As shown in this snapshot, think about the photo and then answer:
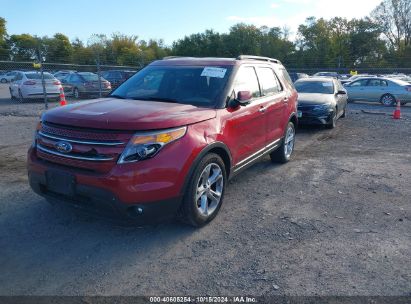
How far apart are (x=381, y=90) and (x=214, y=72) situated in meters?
16.6

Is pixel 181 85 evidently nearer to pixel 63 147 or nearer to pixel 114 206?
pixel 63 147

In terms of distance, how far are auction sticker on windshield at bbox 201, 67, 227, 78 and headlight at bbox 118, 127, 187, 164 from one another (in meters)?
1.47

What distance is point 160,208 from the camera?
3393mm

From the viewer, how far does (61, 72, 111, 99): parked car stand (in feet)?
59.8

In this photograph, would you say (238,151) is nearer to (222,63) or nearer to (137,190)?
(222,63)

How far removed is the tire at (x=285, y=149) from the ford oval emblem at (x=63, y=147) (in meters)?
3.99

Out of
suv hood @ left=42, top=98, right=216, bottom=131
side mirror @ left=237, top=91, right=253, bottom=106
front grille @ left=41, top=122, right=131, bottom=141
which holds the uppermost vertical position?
side mirror @ left=237, top=91, right=253, bottom=106

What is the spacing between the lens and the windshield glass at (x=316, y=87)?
11562mm

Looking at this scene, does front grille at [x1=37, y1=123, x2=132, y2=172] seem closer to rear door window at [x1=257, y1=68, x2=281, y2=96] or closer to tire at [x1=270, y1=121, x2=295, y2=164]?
rear door window at [x1=257, y1=68, x2=281, y2=96]

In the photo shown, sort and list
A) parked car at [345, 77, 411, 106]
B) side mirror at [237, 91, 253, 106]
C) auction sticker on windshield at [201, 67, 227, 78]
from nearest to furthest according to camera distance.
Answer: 1. side mirror at [237, 91, 253, 106]
2. auction sticker on windshield at [201, 67, 227, 78]
3. parked car at [345, 77, 411, 106]

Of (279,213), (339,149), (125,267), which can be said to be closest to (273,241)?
(279,213)

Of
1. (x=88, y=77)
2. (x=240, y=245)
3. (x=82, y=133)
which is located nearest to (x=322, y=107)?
→ (x=240, y=245)

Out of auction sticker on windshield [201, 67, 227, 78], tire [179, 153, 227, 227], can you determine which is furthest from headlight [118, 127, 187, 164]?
auction sticker on windshield [201, 67, 227, 78]

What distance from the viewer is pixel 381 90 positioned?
18.4m
